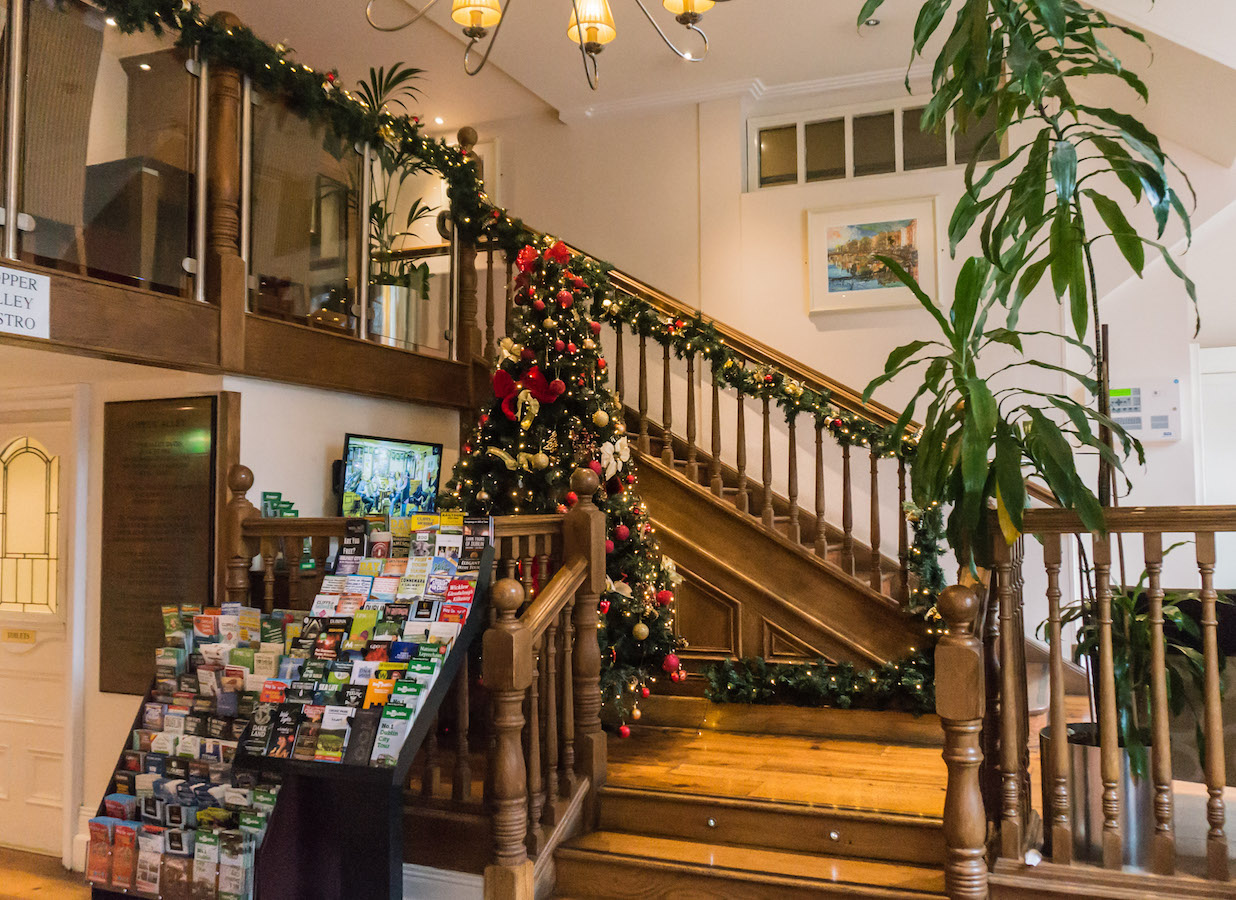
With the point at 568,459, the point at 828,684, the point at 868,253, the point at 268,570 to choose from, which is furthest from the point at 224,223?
the point at 868,253

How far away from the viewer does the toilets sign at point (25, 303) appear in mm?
3191

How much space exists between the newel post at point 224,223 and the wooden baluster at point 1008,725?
3.07 m

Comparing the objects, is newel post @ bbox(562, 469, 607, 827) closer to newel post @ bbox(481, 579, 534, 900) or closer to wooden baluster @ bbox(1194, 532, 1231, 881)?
newel post @ bbox(481, 579, 534, 900)

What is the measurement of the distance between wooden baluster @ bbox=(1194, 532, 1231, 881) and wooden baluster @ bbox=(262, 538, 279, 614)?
3.08 m

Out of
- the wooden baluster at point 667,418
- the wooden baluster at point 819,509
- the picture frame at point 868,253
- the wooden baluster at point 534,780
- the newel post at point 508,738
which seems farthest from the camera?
the picture frame at point 868,253

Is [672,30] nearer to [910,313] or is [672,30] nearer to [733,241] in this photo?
[733,241]

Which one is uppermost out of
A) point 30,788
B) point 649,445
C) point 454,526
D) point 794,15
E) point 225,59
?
point 794,15

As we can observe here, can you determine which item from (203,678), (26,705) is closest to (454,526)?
(203,678)

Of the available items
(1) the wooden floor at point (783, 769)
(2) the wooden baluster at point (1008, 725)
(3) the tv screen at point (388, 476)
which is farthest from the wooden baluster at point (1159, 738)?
(3) the tv screen at point (388, 476)

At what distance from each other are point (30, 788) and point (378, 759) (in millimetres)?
2861

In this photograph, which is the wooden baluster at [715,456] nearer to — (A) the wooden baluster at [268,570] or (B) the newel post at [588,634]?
(B) the newel post at [588,634]

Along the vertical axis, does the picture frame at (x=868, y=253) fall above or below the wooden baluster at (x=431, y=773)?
above

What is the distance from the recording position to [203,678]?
3375mm

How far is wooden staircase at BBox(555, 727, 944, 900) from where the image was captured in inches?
124
